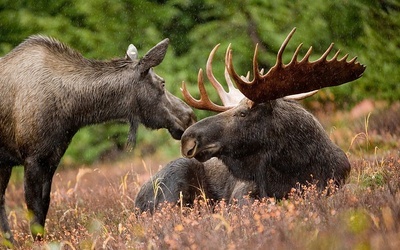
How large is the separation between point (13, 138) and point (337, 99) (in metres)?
6.50

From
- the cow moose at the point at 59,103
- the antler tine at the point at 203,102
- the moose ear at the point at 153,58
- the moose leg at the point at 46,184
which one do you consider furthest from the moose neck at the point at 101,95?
the antler tine at the point at 203,102

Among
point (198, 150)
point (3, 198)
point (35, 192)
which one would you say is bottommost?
point (3, 198)

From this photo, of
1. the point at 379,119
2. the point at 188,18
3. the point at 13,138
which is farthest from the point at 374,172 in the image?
the point at 188,18

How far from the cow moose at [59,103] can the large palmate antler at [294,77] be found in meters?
1.34

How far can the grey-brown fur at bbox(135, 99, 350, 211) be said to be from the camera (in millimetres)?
5676

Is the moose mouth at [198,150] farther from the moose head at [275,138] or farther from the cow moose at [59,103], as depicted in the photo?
the cow moose at [59,103]

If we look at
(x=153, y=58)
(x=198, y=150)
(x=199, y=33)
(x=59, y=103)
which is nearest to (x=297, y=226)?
(x=198, y=150)

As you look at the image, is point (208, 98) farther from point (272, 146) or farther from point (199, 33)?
point (199, 33)

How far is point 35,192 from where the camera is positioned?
6625mm

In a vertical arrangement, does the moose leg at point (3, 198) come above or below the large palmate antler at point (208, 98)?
below

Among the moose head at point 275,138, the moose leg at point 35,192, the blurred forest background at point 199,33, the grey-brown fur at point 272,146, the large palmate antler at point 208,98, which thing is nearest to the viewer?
the moose head at point 275,138

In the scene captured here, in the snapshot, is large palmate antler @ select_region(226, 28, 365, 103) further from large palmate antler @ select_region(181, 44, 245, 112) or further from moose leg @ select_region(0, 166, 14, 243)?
moose leg @ select_region(0, 166, 14, 243)

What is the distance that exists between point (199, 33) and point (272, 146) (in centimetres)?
686

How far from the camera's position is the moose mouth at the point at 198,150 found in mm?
5555
